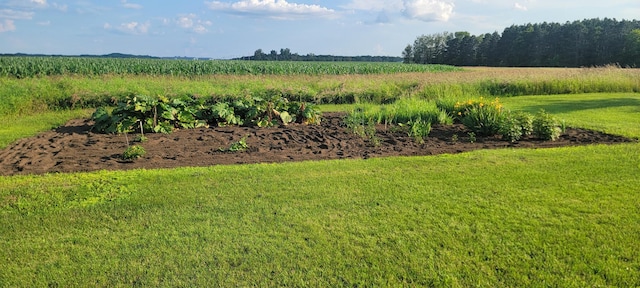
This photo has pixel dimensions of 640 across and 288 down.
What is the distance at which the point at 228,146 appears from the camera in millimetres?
7461

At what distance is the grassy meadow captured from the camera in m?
3.21

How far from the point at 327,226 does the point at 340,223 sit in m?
0.14

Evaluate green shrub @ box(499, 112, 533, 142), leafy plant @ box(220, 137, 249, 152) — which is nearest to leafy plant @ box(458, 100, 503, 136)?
green shrub @ box(499, 112, 533, 142)

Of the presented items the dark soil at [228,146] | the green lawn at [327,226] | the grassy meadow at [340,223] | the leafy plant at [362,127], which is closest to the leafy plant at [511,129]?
the dark soil at [228,146]

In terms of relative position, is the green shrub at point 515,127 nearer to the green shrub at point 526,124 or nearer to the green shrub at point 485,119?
the green shrub at point 526,124

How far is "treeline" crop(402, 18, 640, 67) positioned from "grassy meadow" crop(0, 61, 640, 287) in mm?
47567

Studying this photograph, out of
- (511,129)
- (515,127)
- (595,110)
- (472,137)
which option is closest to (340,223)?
(472,137)

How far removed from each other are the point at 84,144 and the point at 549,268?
7.52m

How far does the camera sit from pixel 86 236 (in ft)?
12.5

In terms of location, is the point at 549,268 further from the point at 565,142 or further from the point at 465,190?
the point at 565,142

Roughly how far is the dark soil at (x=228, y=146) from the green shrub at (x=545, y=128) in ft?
0.55

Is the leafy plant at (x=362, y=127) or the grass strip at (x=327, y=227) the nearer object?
the grass strip at (x=327, y=227)

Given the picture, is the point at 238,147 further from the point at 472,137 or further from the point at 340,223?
the point at 472,137

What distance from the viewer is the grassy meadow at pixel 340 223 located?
3.21 m
